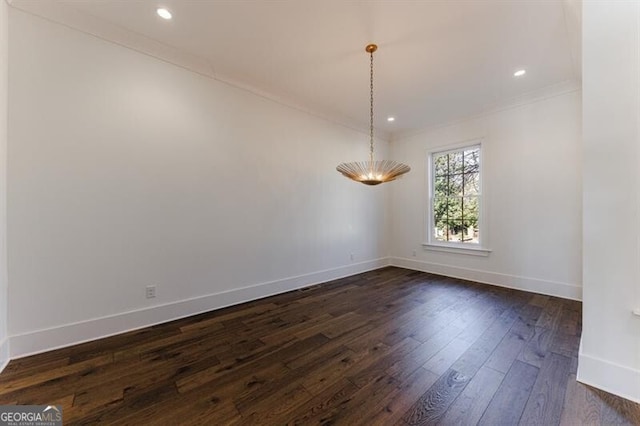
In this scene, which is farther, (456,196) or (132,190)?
(456,196)

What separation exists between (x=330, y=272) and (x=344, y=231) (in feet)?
2.57

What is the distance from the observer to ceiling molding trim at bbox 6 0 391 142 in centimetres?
210

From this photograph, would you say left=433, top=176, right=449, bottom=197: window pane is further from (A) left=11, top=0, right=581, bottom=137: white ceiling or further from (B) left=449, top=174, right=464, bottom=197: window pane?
(A) left=11, top=0, right=581, bottom=137: white ceiling

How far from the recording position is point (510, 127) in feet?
12.8

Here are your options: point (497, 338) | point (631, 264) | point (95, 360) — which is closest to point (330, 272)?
point (497, 338)

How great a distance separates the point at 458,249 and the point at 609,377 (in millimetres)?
2970

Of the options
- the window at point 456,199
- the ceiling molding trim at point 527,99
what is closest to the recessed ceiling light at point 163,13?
the ceiling molding trim at point 527,99

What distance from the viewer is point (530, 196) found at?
12.2 feet

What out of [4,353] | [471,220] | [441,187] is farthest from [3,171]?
[471,220]

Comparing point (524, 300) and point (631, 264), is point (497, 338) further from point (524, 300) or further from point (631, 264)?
point (524, 300)

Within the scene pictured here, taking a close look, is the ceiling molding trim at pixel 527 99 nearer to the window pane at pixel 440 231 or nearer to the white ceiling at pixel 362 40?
the white ceiling at pixel 362 40

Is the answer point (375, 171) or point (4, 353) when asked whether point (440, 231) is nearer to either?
point (375, 171)

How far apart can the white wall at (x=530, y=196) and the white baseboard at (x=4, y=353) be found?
212 inches
